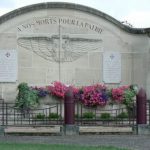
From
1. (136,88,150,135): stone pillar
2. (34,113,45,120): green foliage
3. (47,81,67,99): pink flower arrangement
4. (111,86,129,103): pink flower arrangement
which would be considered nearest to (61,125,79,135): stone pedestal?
(136,88,150,135): stone pillar

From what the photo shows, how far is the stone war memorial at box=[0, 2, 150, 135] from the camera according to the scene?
2148cm

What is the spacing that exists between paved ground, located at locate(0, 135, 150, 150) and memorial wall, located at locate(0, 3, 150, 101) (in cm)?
530

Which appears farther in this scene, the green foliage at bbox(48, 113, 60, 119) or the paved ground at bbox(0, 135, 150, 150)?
the green foliage at bbox(48, 113, 60, 119)

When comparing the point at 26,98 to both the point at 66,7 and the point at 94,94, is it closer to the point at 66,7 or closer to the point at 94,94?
the point at 94,94

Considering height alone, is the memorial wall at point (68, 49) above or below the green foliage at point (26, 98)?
above

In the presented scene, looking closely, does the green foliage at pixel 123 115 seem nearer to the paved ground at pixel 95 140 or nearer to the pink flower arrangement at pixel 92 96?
the pink flower arrangement at pixel 92 96

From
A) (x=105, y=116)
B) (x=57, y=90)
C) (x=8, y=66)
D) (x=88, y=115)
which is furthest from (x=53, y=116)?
(x=8, y=66)

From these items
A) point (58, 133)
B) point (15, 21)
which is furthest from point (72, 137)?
point (15, 21)

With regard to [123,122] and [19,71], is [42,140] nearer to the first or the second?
[123,122]

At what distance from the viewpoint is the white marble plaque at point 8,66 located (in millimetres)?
21406

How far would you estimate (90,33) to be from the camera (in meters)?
22.1

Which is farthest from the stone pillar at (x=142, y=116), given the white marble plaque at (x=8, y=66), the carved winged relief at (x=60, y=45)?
the white marble plaque at (x=8, y=66)

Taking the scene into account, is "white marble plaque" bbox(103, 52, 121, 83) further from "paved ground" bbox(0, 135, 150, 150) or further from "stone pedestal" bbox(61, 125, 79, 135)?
"paved ground" bbox(0, 135, 150, 150)

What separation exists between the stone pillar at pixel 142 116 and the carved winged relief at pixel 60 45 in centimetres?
486
